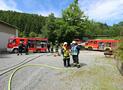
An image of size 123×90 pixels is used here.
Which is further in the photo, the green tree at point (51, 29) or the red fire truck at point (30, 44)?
the green tree at point (51, 29)

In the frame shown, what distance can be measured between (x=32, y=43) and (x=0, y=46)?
333 inches

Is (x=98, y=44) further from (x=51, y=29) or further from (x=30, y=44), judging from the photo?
(x=30, y=44)

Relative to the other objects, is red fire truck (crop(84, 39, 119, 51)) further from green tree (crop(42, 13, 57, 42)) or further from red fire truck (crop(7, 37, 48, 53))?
red fire truck (crop(7, 37, 48, 53))

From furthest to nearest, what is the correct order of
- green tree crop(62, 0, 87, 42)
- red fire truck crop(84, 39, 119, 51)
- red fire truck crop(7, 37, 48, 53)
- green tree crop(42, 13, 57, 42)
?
green tree crop(42, 13, 57, 42) → green tree crop(62, 0, 87, 42) → red fire truck crop(84, 39, 119, 51) → red fire truck crop(7, 37, 48, 53)

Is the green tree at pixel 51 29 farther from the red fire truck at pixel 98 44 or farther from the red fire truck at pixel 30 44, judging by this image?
the red fire truck at pixel 30 44

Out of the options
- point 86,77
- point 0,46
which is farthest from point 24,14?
point 86,77

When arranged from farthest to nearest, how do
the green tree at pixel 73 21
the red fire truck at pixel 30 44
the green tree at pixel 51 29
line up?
1. the green tree at pixel 51 29
2. the green tree at pixel 73 21
3. the red fire truck at pixel 30 44

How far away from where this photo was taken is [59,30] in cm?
5841

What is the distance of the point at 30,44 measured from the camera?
134 ft

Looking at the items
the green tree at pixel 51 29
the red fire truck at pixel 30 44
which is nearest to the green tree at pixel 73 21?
the green tree at pixel 51 29

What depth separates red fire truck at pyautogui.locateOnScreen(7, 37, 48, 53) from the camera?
4006 centimetres

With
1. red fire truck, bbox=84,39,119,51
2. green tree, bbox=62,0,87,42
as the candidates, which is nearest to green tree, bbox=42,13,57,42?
green tree, bbox=62,0,87,42

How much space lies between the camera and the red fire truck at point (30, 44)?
40.1 m

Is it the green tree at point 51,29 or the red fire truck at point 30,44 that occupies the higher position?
the green tree at point 51,29
